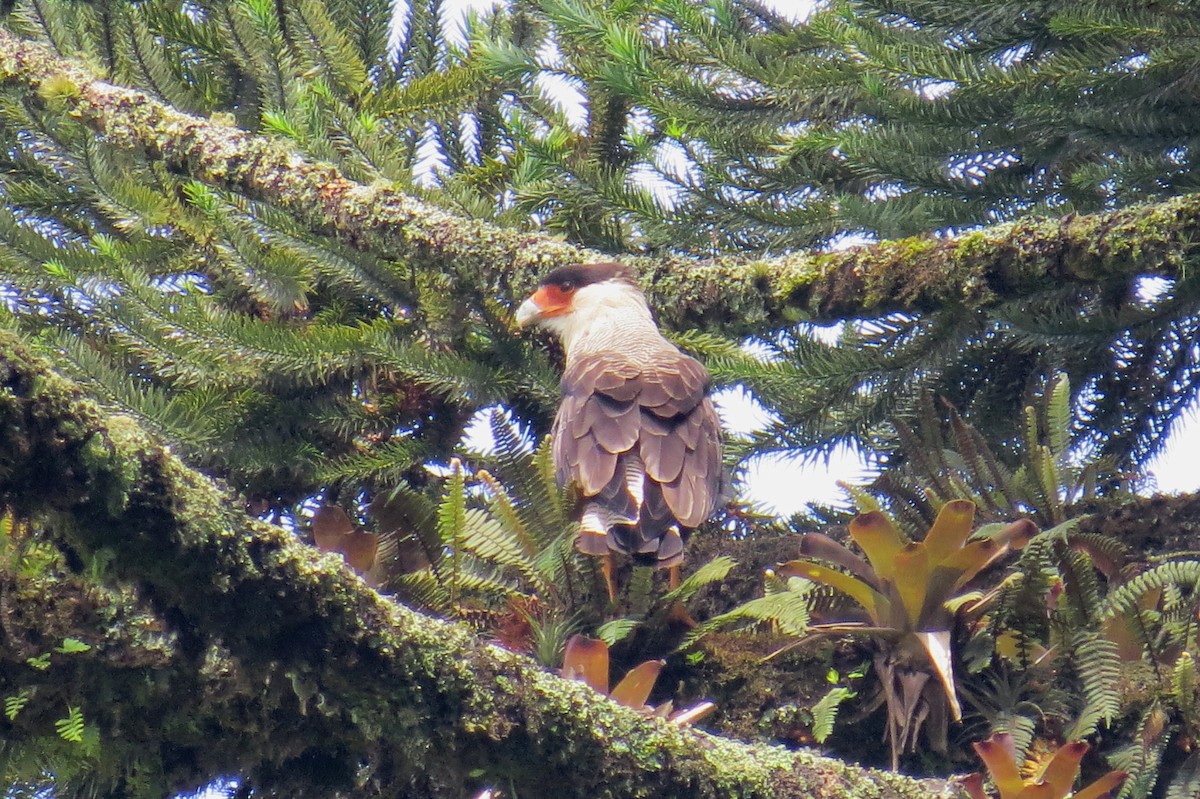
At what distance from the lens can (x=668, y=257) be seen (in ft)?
15.2

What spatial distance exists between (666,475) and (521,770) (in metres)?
2.02

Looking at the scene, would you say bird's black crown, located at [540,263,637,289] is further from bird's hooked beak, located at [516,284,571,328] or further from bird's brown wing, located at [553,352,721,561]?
bird's brown wing, located at [553,352,721,561]

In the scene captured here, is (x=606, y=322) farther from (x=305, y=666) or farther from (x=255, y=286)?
(x=305, y=666)

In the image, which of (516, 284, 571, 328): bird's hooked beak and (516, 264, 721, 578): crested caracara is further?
(516, 284, 571, 328): bird's hooked beak

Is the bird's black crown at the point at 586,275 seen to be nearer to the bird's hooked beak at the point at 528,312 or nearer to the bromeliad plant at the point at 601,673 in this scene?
the bird's hooked beak at the point at 528,312

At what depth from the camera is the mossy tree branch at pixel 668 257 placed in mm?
3885

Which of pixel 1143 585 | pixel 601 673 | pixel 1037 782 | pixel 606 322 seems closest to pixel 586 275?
pixel 606 322

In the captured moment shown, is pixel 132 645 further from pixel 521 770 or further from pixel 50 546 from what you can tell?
pixel 521 770

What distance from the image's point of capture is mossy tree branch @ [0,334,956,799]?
7.40 ft

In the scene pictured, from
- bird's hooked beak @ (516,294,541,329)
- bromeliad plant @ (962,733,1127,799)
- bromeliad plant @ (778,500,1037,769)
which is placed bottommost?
bromeliad plant @ (962,733,1127,799)

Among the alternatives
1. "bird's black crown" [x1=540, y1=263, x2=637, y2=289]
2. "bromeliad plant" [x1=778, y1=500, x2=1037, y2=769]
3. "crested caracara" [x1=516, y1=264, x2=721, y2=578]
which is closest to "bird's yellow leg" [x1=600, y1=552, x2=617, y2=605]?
"crested caracara" [x1=516, y1=264, x2=721, y2=578]

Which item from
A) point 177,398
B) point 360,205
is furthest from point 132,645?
point 360,205

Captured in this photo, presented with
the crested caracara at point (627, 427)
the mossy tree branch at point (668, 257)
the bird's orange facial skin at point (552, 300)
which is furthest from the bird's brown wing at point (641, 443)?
the mossy tree branch at point (668, 257)

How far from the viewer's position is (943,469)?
459cm
